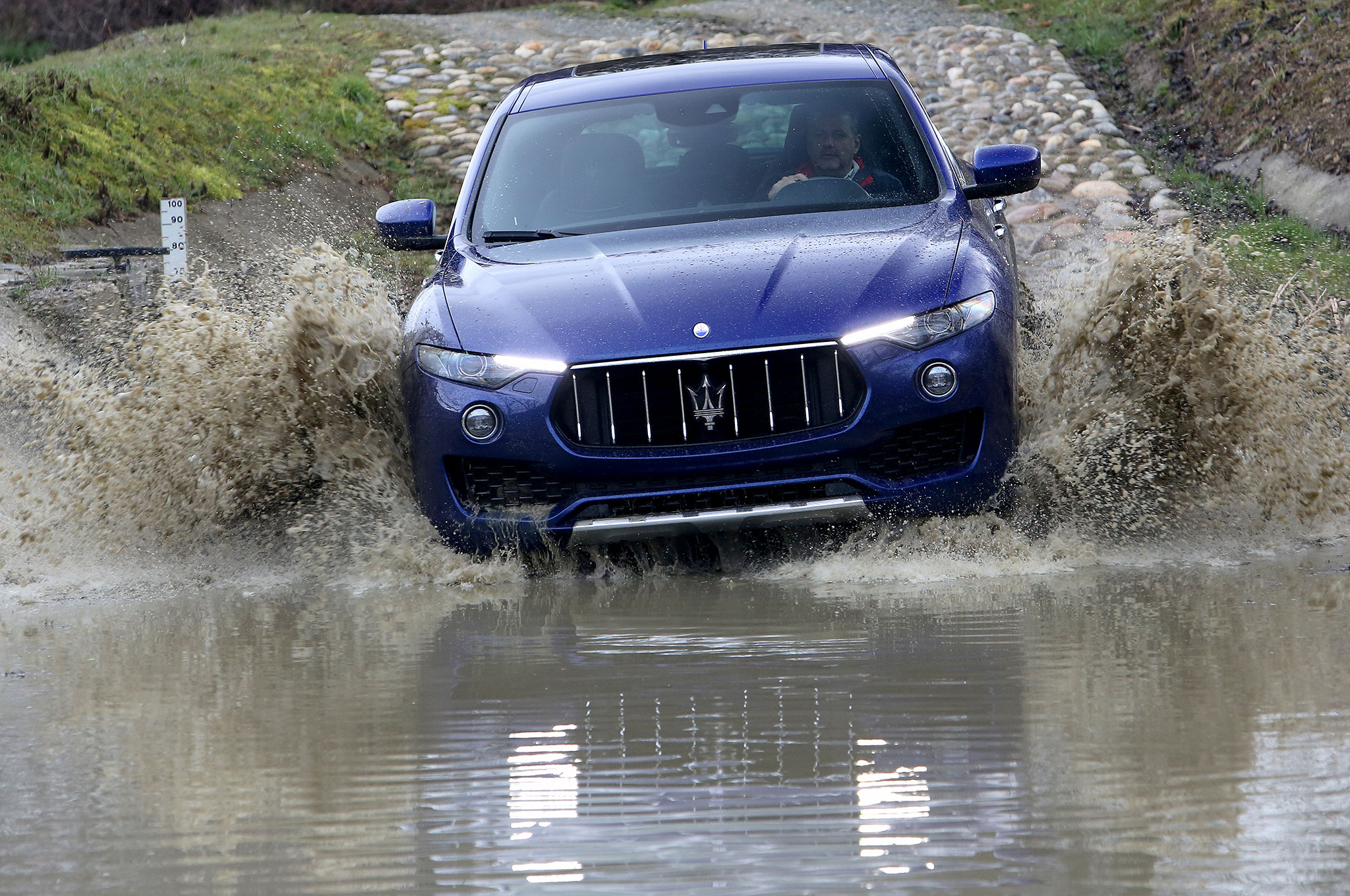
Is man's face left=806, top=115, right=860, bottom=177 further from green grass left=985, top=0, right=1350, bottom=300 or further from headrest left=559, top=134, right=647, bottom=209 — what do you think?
green grass left=985, top=0, right=1350, bottom=300

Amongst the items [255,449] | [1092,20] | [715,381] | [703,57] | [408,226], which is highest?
[703,57]

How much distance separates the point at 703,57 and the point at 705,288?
7.15 feet

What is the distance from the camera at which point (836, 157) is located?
5.52 meters

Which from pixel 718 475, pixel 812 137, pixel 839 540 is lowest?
pixel 839 540

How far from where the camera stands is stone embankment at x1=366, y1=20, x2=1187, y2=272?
10.7 meters

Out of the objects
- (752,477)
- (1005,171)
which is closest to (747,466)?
(752,477)

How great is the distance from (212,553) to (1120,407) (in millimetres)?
2881

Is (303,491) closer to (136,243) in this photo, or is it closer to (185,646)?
(185,646)

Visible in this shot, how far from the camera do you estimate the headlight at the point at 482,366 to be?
4.28m

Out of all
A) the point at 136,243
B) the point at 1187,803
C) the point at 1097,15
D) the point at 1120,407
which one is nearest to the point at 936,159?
the point at 1120,407

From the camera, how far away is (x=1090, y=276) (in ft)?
16.5

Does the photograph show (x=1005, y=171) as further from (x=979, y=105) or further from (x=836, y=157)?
(x=979, y=105)

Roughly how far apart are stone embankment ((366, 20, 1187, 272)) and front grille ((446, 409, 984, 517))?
5313mm

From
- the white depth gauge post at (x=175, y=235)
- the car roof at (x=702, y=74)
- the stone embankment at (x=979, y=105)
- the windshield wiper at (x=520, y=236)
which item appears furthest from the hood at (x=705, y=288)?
the stone embankment at (x=979, y=105)
